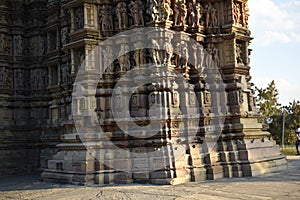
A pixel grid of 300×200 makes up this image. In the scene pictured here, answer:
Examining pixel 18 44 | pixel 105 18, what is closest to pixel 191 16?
pixel 105 18

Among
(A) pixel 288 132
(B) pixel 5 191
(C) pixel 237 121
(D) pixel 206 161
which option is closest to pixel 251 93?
(C) pixel 237 121

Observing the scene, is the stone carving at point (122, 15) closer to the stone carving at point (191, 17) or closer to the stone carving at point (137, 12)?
the stone carving at point (137, 12)

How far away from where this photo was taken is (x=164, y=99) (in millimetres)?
13484

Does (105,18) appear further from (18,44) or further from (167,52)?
(18,44)

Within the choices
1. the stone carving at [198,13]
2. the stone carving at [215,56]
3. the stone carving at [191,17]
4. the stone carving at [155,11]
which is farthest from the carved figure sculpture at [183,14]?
the stone carving at [215,56]

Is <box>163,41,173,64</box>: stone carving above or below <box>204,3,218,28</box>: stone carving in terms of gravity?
below

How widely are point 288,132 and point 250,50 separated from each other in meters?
27.0

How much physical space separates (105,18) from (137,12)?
4.67 feet

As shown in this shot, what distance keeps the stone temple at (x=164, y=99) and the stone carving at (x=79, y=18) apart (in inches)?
1.6

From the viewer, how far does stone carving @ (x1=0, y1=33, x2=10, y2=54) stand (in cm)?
1897

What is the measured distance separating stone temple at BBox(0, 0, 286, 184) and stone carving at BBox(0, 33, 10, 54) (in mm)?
3533

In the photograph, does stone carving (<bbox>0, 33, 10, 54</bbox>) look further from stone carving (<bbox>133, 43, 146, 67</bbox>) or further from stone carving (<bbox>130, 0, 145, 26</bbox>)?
stone carving (<bbox>133, 43, 146, 67</bbox>)

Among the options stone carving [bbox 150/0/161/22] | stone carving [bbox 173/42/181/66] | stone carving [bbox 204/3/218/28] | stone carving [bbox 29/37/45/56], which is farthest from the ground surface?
stone carving [bbox 29/37/45/56]

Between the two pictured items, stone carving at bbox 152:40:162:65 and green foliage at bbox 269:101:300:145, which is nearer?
stone carving at bbox 152:40:162:65
